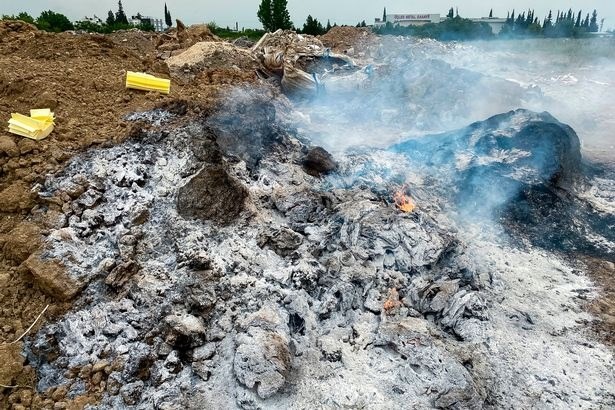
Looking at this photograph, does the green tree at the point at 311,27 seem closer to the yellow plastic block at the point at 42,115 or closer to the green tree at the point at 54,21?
the green tree at the point at 54,21

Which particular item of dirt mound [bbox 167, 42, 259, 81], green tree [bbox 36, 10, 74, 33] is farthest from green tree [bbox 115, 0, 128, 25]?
dirt mound [bbox 167, 42, 259, 81]

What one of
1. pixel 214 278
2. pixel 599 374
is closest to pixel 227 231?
pixel 214 278

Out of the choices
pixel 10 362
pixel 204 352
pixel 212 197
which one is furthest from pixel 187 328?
pixel 212 197

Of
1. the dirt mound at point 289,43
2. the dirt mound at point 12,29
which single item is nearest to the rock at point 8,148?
the dirt mound at point 12,29

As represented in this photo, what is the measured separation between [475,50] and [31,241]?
1967 centimetres

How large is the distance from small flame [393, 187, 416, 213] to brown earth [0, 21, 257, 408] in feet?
11.5

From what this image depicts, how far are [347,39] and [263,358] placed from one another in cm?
1644

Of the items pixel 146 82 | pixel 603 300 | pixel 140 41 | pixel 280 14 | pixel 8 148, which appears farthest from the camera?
pixel 280 14

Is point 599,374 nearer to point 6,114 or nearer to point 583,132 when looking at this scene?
point 6,114

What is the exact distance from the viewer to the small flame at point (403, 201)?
6.73 metres

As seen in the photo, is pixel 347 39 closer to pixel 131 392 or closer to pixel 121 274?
pixel 121 274

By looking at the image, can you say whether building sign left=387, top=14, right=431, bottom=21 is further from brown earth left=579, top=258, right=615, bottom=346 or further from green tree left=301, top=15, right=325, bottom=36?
brown earth left=579, top=258, right=615, bottom=346

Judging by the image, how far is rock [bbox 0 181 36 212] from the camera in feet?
16.4

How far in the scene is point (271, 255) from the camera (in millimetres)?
5465
